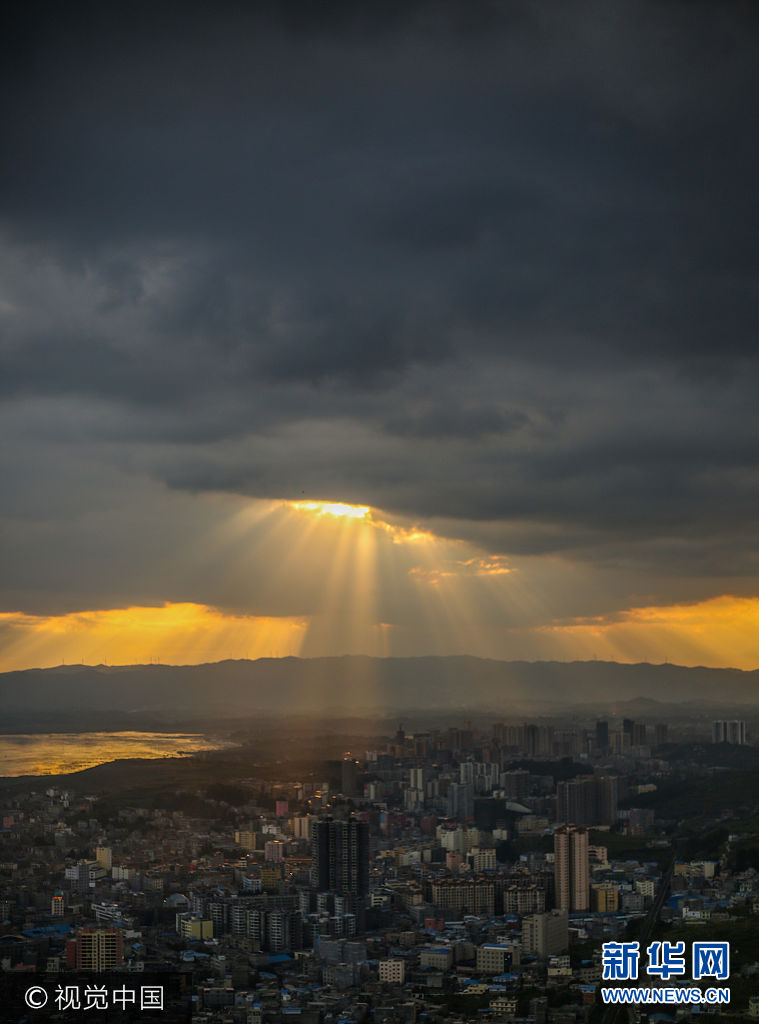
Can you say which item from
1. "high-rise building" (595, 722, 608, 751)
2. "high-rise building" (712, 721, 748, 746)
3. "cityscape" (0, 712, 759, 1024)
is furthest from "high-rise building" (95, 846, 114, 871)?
"high-rise building" (712, 721, 748, 746)

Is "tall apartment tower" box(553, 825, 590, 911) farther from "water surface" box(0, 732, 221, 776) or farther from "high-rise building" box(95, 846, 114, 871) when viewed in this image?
"water surface" box(0, 732, 221, 776)

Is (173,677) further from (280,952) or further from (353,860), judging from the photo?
(280,952)

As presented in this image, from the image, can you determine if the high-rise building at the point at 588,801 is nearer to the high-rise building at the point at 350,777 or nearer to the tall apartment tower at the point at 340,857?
the high-rise building at the point at 350,777

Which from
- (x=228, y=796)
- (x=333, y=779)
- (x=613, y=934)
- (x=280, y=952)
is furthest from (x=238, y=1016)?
(x=333, y=779)

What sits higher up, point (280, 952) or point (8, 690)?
point (8, 690)

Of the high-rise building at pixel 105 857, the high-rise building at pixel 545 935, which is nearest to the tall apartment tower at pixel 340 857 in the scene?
the high-rise building at pixel 105 857
